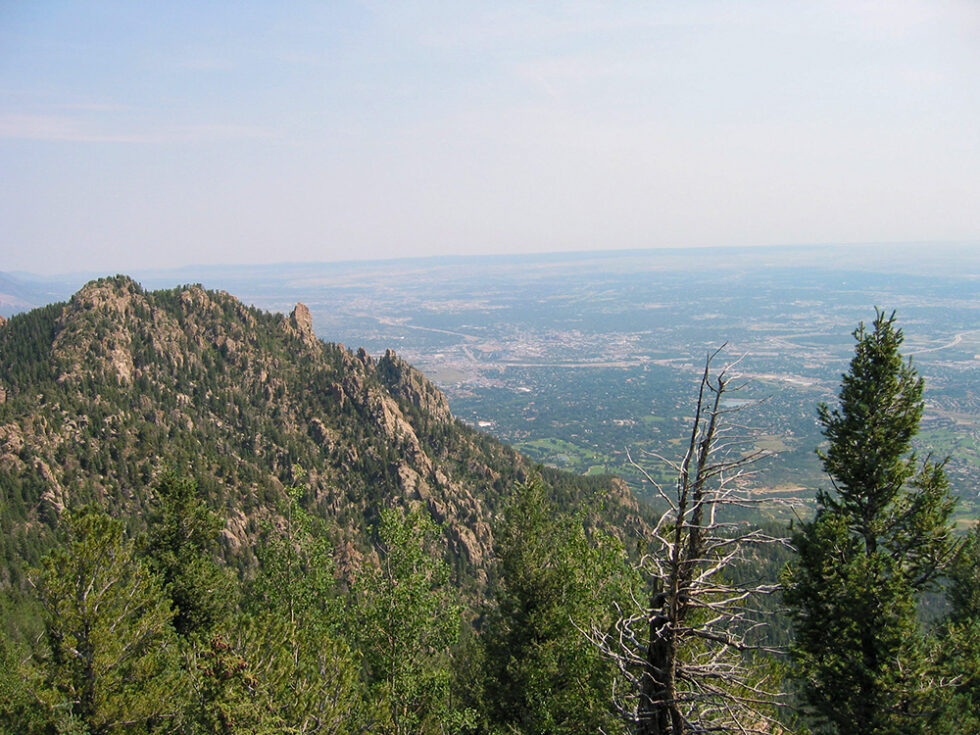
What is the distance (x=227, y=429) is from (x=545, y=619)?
261 ft

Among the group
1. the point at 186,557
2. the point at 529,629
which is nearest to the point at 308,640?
the point at 529,629

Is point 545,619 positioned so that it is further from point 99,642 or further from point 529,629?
point 99,642

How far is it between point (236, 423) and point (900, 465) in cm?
9123

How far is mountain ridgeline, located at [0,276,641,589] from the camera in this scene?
219ft

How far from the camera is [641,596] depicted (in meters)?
15.1

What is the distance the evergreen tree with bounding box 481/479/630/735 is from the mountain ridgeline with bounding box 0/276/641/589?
119ft

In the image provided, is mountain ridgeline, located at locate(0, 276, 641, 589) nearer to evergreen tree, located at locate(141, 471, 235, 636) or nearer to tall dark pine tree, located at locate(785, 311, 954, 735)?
evergreen tree, located at locate(141, 471, 235, 636)

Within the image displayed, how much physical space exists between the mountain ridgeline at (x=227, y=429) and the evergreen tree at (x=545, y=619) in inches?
1426

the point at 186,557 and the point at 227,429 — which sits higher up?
the point at 186,557

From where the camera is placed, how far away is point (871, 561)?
15.1 meters

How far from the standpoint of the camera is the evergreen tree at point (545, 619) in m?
18.6

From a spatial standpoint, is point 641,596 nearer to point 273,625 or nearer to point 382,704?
point 382,704

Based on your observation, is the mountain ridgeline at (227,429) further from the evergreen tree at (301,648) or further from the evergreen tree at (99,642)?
the evergreen tree at (99,642)

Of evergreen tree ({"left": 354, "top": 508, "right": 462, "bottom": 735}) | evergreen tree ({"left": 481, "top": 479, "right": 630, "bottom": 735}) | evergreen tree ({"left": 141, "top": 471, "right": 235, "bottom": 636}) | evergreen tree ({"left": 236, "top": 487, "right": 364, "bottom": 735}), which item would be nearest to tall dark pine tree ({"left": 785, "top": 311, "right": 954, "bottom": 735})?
evergreen tree ({"left": 481, "top": 479, "right": 630, "bottom": 735})
